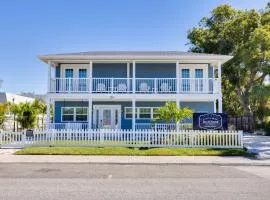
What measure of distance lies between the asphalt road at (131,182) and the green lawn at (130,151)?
3176 millimetres

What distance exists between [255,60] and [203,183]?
25.0m

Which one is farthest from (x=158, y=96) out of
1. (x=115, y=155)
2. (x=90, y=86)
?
(x=115, y=155)

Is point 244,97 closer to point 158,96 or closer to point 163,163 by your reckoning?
point 158,96

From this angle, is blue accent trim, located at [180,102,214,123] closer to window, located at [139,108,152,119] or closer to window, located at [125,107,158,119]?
window, located at [125,107,158,119]

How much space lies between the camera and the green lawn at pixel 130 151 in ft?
55.0

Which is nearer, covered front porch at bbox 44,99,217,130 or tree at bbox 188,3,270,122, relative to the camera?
covered front porch at bbox 44,99,217,130

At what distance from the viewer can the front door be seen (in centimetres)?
2762

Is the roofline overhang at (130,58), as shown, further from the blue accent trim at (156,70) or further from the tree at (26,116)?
the tree at (26,116)

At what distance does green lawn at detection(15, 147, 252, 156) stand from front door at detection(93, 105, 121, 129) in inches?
384

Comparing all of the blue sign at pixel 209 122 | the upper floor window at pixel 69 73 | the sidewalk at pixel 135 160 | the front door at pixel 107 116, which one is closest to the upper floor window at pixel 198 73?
the front door at pixel 107 116

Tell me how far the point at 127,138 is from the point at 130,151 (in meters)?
1.82

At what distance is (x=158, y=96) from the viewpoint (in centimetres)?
2484

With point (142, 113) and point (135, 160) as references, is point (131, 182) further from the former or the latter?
point (142, 113)

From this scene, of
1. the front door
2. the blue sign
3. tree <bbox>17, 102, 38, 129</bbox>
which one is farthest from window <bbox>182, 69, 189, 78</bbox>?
tree <bbox>17, 102, 38, 129</bbox>
